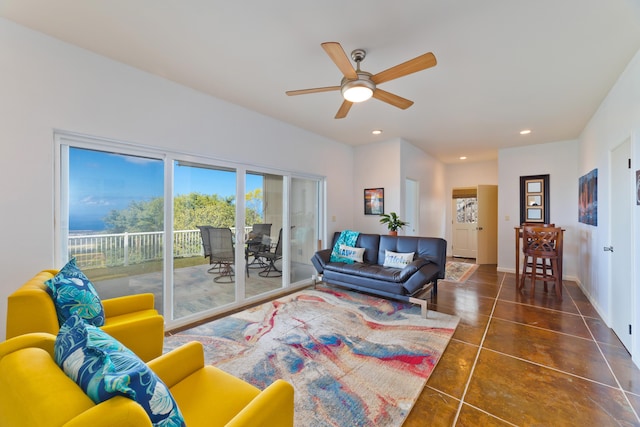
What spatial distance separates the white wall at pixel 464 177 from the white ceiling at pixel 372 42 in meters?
3.66

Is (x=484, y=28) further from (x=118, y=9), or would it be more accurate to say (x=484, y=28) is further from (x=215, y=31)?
(x=118, y=9)

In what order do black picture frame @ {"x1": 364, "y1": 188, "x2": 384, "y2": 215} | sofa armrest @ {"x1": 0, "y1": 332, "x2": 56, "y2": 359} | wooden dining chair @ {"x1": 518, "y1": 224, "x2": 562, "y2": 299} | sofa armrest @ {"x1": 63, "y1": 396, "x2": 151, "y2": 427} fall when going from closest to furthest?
sofa armrest @ {"x1": 63, "y1": 396, "x2": 151, "y2": 427}, sofa armrest @ {"x1": 0, "y1": 332, "x2": 56, "y2": 359}, wooden dining chair @ {"x1": 518, "y1": 224, "x2": 562, "y2": 299}, black picture frame @ {"x1": 364, "y1": 188, "x2": 384, "y2": 215}

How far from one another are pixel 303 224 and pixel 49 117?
3455mm

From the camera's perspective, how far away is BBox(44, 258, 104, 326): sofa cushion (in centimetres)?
159

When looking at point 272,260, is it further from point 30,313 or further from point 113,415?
point 113,415

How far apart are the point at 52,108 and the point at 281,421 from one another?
3.00 metres

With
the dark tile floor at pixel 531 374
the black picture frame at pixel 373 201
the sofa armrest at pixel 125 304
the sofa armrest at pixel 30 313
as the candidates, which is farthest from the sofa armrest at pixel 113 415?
the black picture frame at pixel 373 201

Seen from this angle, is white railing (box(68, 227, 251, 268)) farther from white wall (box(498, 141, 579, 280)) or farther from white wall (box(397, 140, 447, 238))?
white wall (box(498, 141, 579, 280))

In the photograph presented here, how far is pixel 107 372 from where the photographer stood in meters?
0.75

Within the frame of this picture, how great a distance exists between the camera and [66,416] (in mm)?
646

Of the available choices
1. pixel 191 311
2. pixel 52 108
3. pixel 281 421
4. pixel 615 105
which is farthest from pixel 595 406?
pixel 52 108

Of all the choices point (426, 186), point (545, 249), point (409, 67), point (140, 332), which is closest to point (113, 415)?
point (140, 332)

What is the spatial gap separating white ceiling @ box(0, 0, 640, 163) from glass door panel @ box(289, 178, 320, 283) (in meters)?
1.64

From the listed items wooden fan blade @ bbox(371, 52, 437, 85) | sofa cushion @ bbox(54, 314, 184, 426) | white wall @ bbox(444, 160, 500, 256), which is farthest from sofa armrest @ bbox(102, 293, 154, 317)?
white wall @ bbox(444, 160, 500, 256)
